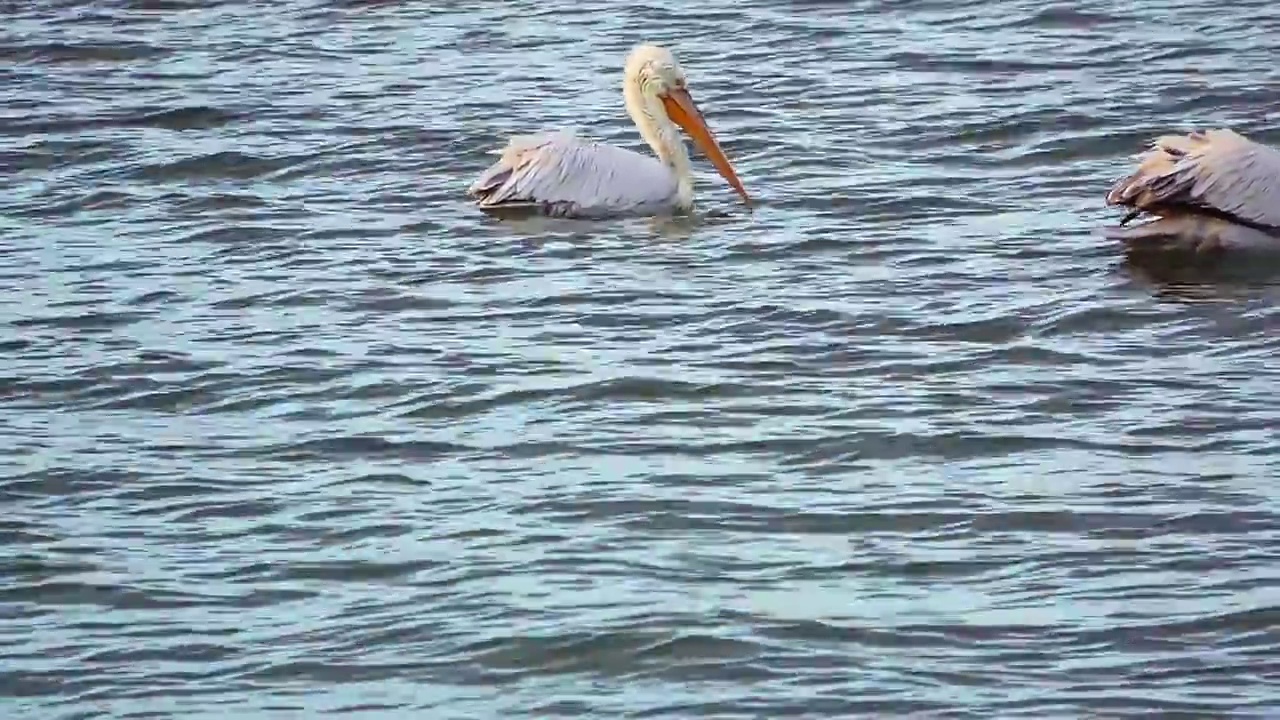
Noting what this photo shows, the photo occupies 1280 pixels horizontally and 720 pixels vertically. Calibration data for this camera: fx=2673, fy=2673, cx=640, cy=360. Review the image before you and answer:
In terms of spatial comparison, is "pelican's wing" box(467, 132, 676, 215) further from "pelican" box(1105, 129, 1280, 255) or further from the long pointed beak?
"pelican" box(1105, 129, 1280, 255)

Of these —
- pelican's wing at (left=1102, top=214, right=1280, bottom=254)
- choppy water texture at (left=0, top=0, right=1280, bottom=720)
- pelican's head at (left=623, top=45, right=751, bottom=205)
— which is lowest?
pelican's wing at (left=1102, top=214, right=1280, bottom=254)

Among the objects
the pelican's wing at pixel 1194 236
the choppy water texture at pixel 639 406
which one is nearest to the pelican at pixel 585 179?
the choppy water texture at pixel 639 406

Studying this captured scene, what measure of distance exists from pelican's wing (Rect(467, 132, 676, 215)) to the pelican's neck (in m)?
0.15

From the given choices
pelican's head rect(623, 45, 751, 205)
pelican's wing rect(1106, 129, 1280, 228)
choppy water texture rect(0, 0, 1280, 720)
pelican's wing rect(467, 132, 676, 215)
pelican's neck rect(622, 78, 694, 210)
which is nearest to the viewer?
choppy water texture rect(0, 0, 1280, 720)

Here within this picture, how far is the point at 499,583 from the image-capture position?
575 cm

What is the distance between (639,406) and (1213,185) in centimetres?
281

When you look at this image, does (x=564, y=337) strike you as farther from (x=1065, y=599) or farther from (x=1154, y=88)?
(x=1154, y=88)

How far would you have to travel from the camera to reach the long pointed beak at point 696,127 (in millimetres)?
10344

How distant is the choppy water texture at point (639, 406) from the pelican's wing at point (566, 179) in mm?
169

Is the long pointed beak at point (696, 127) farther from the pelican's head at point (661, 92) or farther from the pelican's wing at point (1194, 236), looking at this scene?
the pelican's wing at point (1194, 236)

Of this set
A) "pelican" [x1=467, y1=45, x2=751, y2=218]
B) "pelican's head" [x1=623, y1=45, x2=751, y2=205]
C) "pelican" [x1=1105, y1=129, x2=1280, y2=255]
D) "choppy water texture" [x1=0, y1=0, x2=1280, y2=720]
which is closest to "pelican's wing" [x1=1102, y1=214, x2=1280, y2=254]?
"pelican" [x1=1105, y1=129, x2=1280, y2=255]

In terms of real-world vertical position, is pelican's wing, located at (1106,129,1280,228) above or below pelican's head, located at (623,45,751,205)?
below

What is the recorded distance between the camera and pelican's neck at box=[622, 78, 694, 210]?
406 inches

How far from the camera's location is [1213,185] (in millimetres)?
9148
